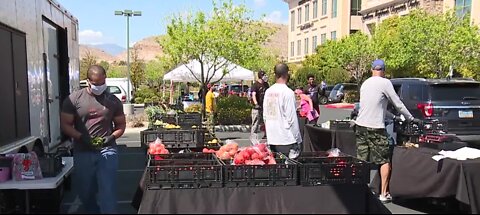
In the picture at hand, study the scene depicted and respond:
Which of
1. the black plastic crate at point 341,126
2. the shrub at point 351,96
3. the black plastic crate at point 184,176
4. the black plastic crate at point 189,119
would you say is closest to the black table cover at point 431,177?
the black plastic crate at point 184,176

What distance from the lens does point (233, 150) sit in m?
5.46

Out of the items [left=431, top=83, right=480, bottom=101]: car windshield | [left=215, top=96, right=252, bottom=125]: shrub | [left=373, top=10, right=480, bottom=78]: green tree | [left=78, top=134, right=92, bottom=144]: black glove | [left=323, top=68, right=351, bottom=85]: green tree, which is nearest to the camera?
[left=78, top=134, right=92, bottom=144]: black glove

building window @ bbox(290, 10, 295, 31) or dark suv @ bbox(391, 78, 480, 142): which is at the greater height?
building window @ bbox(290, 10, 295, 31)

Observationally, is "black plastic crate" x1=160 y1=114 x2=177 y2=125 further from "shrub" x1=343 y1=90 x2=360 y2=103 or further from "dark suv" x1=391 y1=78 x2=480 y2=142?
"shrub" x1=343 y1=90 x2=360 y2=103

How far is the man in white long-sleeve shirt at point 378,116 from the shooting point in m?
5.93

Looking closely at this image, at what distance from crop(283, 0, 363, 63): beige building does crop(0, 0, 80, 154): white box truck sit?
159ft

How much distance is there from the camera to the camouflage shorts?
19.5ft

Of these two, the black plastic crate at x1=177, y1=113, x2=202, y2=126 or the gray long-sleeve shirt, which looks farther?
the black plastic crate at x1=177, y1=113, x2=202, y2=126

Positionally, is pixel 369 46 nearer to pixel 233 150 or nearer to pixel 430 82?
pixel 430 82

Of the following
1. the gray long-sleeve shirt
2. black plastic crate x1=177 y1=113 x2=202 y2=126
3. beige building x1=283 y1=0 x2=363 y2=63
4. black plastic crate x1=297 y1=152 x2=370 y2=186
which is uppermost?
beige building x1=283 y1=0 x2=363 y2=63

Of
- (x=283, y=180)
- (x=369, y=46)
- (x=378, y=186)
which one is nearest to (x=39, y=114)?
(x=283, y=180)

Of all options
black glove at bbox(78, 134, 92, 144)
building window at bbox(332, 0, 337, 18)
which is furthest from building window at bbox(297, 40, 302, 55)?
black glove at bbox(78, 134, 92, 144)

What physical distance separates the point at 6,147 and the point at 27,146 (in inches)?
27.6

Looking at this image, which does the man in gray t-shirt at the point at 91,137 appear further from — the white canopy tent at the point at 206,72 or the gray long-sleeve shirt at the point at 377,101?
the white canopy tent at the point at 206,72
